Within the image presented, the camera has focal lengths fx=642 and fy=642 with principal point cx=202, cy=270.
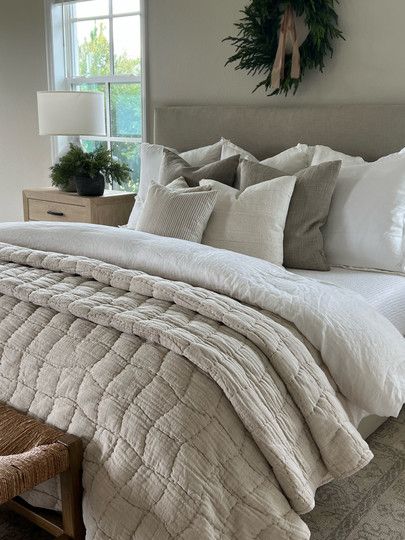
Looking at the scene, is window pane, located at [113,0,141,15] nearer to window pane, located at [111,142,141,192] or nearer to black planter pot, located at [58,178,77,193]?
window pane, located at [111,142,141,192]

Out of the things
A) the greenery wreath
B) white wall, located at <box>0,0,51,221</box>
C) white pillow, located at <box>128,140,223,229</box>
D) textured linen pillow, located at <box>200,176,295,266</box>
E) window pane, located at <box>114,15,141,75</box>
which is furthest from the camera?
white wall, located at <box>0,0,51,221</box>

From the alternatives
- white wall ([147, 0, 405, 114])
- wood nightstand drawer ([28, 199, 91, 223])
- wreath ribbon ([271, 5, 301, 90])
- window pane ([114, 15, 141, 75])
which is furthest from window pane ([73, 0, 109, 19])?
wreath ribbon ([271, 5, 301, 90])

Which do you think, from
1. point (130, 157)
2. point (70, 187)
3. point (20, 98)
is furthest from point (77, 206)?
point (20, 98)

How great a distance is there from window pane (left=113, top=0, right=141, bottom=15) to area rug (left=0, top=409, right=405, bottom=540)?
10.5 ft

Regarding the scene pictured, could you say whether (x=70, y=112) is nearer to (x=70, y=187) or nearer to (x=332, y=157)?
(x=70, y=187)

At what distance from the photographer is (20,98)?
4.92m

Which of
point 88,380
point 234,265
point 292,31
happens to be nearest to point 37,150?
point 292,31

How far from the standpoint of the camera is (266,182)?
2748 millimetres

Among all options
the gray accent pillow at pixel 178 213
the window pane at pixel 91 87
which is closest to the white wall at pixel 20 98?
the window pane at pixel 91 87

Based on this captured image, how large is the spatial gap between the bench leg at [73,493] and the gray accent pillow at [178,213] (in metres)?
1.30

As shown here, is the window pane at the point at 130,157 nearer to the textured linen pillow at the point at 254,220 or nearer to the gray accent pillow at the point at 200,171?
the gray accent pillow at the point at 200,171

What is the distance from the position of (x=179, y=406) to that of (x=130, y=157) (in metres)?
3.21

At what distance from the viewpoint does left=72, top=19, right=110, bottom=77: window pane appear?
4.44 meters

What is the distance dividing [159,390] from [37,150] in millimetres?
3793
